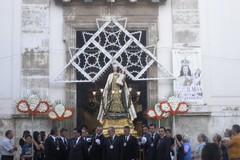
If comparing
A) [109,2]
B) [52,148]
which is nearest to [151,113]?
[109,2]

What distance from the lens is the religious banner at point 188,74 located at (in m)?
17.3

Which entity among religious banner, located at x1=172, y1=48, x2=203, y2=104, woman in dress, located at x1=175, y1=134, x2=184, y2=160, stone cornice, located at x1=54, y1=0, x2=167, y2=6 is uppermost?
stone cornice, located at x1=54, y1=0, x2=167, y2=6

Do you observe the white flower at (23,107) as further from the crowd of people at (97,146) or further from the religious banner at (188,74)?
the religious banner at (188,74)

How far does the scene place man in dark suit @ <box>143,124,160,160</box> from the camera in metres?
12.8

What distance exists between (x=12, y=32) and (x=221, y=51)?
803 centimetres

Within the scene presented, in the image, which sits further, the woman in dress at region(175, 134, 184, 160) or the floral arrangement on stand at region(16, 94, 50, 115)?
the floral arrangement on stand at region(16, 94, 50, 115)

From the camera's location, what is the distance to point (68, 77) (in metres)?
17.3

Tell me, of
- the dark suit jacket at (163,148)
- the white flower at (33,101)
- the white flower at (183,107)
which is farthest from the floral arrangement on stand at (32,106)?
the dark suit jacket at (163,148)

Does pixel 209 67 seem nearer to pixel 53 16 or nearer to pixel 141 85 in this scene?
pixel 141 85

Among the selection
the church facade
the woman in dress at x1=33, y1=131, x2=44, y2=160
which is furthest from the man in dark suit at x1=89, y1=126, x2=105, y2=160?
the church facade

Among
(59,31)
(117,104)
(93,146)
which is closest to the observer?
(93,146)

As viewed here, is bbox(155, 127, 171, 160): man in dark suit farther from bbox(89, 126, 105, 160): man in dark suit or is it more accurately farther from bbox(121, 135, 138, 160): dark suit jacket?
bbox(89, 126, 105, 160): man in dark suit

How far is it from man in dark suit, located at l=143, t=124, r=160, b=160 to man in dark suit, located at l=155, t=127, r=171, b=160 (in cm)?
27

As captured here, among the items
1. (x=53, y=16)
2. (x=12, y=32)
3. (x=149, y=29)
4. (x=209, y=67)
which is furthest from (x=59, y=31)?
(x=209, y=67)
